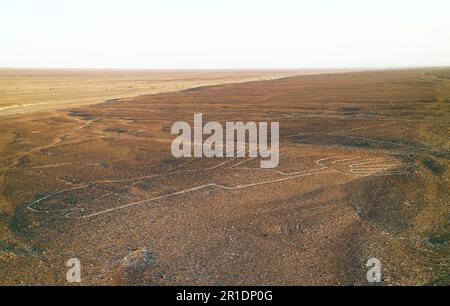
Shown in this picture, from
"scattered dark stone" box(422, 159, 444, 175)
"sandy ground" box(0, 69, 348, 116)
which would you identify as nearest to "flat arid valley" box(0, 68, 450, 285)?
"scattered dark stone" box(422, 159, 444, 175)

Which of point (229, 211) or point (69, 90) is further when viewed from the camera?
point (69, 90)

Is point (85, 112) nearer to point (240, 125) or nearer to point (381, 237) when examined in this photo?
point (240, 125)

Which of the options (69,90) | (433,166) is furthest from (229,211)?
(69,90)

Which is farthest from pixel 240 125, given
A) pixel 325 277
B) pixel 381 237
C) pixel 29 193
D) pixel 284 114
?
pixel 325 277

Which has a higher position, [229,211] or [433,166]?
[433,166]

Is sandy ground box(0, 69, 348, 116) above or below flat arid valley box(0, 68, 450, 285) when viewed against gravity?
above

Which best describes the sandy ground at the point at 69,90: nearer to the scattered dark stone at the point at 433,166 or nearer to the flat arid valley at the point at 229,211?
the flat arid valley at the point at 229,211

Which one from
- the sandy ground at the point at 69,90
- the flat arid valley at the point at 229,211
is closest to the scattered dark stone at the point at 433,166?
the flat arid valley at the point at 229,211

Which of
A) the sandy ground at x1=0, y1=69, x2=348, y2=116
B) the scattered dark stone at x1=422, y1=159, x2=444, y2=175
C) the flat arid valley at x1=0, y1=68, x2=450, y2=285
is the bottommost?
the flat arid valley at x1=0, y1=68, x2=450, y2=285

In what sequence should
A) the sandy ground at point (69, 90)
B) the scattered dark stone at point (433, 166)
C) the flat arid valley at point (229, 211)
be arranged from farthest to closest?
the sandy ground at point (69, 90), the scattered dark stone at point (433, 166), the flat arid valley at point (229, 211)

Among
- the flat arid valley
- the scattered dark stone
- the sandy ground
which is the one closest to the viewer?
the flat arid valley

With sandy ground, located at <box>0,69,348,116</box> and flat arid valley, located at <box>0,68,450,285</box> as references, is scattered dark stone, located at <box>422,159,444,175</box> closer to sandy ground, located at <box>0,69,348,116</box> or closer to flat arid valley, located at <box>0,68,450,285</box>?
flat arid valley, located at <box>0,68,450,285</box>

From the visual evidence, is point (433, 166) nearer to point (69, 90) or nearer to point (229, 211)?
point (229, 211)
